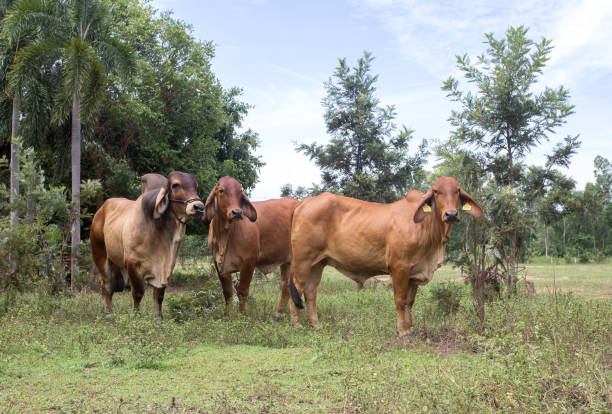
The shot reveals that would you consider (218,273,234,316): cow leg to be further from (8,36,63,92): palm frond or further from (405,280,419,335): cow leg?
(8,36,63,92): palm frond

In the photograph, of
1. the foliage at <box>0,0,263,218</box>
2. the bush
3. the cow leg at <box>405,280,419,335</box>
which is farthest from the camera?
the foliage at <box>0,0,263,218</box>

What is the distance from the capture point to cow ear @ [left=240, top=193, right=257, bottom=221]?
28.0 ft

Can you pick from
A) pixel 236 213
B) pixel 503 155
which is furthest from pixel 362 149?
pixel 236 213

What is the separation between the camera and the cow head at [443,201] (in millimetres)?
7160

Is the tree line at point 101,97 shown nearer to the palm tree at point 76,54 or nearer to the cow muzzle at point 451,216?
the palm tree at point 76,54

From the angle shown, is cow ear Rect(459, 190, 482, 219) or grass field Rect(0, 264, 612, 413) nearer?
grass field Rect(0, 264, 612, 413)

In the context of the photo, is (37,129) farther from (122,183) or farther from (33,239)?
(33,239)

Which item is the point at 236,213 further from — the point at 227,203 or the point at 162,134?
the point at 162,134

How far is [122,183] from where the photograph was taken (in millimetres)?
18312

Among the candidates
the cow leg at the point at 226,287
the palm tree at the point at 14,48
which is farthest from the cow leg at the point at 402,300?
the palm tree at the point at 14,48

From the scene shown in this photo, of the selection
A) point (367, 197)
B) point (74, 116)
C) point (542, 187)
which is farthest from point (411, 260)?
point (74, 116)

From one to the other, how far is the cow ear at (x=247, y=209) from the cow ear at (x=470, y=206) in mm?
3097

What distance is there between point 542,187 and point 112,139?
15.1 m

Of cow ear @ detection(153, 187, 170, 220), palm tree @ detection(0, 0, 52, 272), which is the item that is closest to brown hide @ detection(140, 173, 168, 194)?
cow ear @ detection(153, 187, 170, 220)
